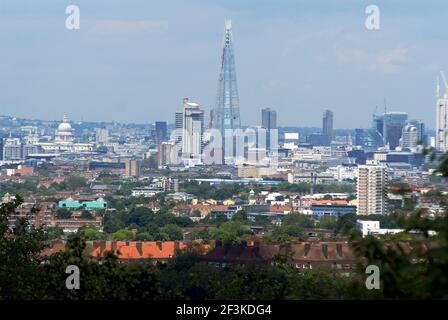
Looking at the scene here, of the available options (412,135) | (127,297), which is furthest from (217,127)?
(127,297)

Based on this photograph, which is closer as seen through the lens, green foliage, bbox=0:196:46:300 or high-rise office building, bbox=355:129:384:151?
green foliage, bbox=0:196:46:300

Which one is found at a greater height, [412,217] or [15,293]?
[412,217]

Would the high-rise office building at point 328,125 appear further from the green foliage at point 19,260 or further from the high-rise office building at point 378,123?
the green foliage at point 19,260

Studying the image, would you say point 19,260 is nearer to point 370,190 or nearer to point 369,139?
point 370,190

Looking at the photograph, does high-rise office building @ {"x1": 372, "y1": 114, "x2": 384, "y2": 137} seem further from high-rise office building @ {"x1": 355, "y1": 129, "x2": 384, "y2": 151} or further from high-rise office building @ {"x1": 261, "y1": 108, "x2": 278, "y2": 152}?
high-rise office building @ {"x1": 261, "y1": 108, "x2": 278, "y2": 152}

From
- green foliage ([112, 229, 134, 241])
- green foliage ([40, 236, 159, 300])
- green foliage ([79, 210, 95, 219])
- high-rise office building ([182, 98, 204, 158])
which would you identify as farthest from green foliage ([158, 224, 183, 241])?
high-rise office building ([182, 98, 204, 158])
